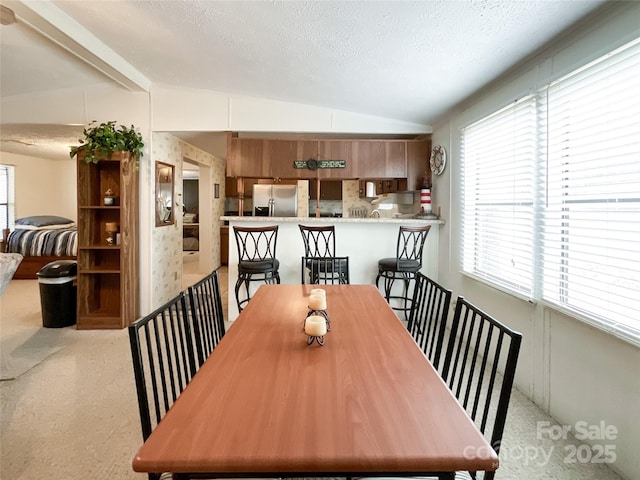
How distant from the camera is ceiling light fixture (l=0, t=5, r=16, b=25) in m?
2.30

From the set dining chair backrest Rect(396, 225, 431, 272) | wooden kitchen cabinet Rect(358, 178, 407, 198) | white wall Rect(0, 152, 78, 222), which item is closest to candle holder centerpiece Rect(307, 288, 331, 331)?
dining chair backrest Rect(396, 225, 431, 272)

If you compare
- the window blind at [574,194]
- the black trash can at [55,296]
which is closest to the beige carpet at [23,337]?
the black trash can at [55,296]

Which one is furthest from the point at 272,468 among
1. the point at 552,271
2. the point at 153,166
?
the point at 153,166

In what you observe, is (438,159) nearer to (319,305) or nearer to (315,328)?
(319,305)

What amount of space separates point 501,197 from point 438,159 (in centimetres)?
137

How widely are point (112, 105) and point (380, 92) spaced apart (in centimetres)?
311

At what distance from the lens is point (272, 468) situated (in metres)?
0.72

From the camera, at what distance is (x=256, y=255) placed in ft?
13.0

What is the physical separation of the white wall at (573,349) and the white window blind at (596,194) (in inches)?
3.8

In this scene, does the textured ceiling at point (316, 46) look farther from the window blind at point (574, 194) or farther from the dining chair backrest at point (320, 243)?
the dining chair backrest at point (320, 243)

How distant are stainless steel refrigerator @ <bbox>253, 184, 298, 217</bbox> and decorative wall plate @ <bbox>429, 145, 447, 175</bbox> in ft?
11.5

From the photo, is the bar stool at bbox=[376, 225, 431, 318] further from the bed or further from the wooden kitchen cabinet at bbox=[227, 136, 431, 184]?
the bed

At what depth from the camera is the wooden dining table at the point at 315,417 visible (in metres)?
0.73

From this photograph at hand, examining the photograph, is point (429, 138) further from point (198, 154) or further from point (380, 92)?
point (198, 154)
